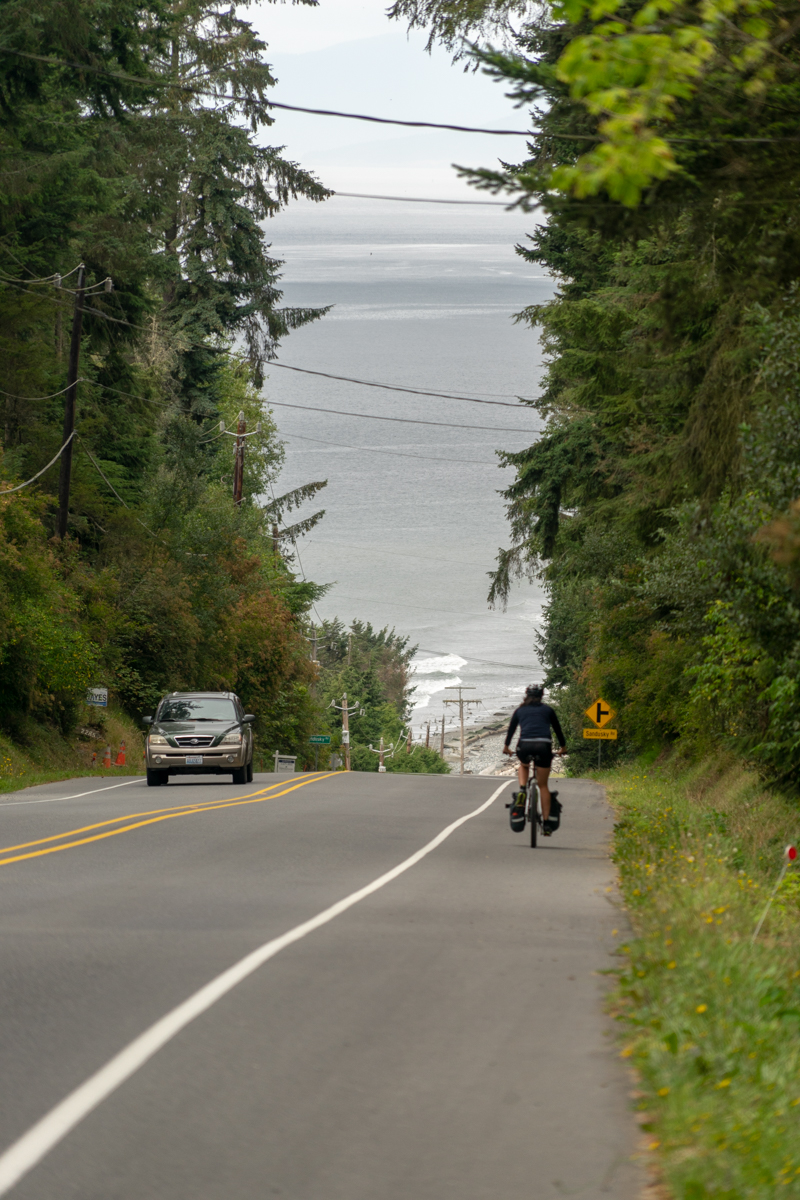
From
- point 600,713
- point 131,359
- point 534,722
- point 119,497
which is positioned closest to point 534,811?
point 534,722

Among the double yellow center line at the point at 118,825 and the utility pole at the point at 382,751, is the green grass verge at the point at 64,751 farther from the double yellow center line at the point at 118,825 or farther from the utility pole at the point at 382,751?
the utility pole at the point at 382,751

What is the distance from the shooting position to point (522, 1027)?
298 inches

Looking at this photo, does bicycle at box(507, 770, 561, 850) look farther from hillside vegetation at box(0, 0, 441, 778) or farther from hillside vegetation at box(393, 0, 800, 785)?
hillside vegetation at box(0, 0, 441, 778)

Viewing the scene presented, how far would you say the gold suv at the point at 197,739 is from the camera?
28.2 m

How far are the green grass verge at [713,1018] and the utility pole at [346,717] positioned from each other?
83130mm

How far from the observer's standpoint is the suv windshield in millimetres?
28984

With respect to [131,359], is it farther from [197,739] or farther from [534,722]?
[534,722]

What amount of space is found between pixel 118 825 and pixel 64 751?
70.4 ft

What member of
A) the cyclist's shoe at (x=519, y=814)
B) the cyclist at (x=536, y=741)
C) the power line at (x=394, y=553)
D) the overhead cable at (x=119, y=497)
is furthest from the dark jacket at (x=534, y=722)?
the power line at (x=394, y=553)

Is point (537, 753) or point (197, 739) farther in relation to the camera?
point (197, 739)

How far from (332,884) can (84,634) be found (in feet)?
82.7

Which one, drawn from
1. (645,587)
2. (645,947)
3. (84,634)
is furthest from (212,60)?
(645,947)

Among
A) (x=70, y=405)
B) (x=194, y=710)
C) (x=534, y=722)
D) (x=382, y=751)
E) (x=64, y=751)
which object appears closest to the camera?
(x=534, y=722)

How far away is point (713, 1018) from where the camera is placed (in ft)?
22.9
